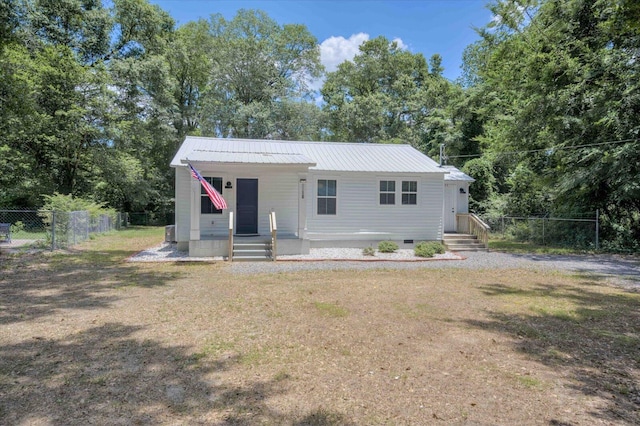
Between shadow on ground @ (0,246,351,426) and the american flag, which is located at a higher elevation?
the american flag

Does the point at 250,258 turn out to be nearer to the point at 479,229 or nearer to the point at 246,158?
the point at 246,158

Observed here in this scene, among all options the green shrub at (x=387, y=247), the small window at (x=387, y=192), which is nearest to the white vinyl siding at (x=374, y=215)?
the small window at (x=387, y=192)

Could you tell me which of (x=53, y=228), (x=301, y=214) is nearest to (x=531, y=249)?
(x=301, y=214)

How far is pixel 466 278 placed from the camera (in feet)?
29.6

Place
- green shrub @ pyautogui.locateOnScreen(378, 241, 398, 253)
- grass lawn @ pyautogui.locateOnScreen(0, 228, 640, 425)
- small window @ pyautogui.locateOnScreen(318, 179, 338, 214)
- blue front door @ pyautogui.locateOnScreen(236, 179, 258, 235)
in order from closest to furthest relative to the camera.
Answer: grass lawn @ pyautogui.locateOnScreen(0, 228, 640, 425) < green shrub @ pyautogui.locateOnScreen(378, 241, 398, 253) < blue front door @ pyautogui.locateOnScreen(236, 179, 258, 235) < small window @ pyautogui.locateOnScreen(318, 179, 338, 214)

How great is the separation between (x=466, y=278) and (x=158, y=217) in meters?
26.5

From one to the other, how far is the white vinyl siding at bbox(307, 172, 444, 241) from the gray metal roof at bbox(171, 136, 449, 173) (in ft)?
1.55

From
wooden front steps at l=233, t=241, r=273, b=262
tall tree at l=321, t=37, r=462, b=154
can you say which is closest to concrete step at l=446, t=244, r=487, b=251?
wooden front steps at l=233, t=241, r=273, b=262

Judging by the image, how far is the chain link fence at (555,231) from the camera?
49.3ft

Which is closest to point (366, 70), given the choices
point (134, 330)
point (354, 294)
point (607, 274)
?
point (607, 274)

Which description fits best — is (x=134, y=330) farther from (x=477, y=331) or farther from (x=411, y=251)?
(x=411, y=251)

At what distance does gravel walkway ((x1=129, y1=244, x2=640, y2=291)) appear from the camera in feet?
33.1

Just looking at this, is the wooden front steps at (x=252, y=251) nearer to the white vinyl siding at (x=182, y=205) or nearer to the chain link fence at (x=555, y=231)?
the white vinyl siding at (x=182, y=205)

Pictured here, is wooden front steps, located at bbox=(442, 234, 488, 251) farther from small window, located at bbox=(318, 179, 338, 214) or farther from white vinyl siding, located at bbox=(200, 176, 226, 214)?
white vinyl siding, located at bbox=(200, 176, 226, 214)
